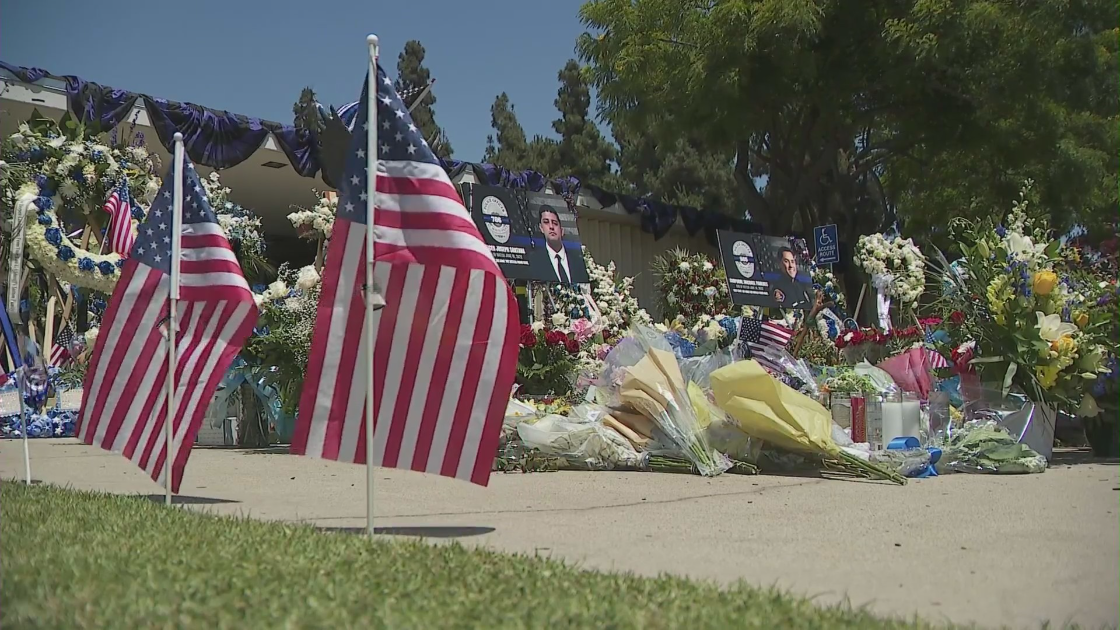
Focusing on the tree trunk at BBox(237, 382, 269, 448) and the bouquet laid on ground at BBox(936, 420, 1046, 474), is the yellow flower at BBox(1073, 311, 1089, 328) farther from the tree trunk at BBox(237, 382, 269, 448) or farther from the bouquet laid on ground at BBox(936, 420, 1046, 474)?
the tree trunk at BBox(237, 382, 269, 448)

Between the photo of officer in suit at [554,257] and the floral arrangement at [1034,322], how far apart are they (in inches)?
265

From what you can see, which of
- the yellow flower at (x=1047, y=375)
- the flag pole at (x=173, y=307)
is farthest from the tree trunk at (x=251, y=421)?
the yellow flower at (x=1047, y=375)

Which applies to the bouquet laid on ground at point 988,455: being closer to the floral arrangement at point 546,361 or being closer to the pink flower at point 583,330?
the floral arrangement at point 546,361

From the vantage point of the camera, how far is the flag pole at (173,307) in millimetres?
5309

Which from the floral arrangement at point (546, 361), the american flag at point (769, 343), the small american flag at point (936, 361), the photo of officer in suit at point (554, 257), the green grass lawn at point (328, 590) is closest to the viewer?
the green grass lawn at point (328, 590)

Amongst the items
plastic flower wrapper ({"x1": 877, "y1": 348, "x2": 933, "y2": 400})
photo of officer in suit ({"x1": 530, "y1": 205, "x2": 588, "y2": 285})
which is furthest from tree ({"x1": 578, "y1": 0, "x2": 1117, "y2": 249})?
plastic flower wrapper ({"x1": 877, "y1": 348, "x2": 933, "y2": 400})

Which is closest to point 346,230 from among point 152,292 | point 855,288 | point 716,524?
point 152,292

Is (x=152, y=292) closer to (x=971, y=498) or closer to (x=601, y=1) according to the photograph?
(x=971, y=498)

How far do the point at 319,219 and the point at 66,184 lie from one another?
9.46 ft

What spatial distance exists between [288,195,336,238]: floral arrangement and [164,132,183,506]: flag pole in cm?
435

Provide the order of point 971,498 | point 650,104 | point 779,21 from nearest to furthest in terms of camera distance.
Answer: point 971,498 < point 779,21 < point 650,104

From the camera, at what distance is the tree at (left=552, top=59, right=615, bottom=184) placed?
3509cm

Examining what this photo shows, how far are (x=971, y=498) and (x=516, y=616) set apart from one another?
358 centimetres

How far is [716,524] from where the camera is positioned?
4738 mm
